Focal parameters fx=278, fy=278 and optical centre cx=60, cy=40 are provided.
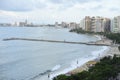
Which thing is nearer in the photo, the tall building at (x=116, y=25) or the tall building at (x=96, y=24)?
the tall building at (x=116, y=25)

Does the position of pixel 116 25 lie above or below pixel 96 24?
below

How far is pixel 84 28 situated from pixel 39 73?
123967 millimetres

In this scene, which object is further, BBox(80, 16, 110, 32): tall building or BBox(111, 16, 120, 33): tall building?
BBox(80, 16, 110, 32): tall building

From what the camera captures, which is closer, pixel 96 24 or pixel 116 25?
pixel 116 25

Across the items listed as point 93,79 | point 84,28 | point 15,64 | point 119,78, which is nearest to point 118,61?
point 119,78

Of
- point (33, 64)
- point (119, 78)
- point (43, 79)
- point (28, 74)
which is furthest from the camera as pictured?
point (33, 64)

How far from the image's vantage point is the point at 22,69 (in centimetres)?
3906

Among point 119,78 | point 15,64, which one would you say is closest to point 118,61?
point 119,78

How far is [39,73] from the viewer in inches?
Result: 1403

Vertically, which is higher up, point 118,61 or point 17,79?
point 118,61

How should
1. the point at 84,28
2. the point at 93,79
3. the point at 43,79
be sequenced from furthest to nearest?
1. the point at 84,28
2. the point at 43,79
3. the point at 93,79

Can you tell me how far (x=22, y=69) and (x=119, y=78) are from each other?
54.6 feet

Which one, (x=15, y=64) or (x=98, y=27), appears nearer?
(x=15, y=64)

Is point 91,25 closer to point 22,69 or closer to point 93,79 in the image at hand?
point 22,69
